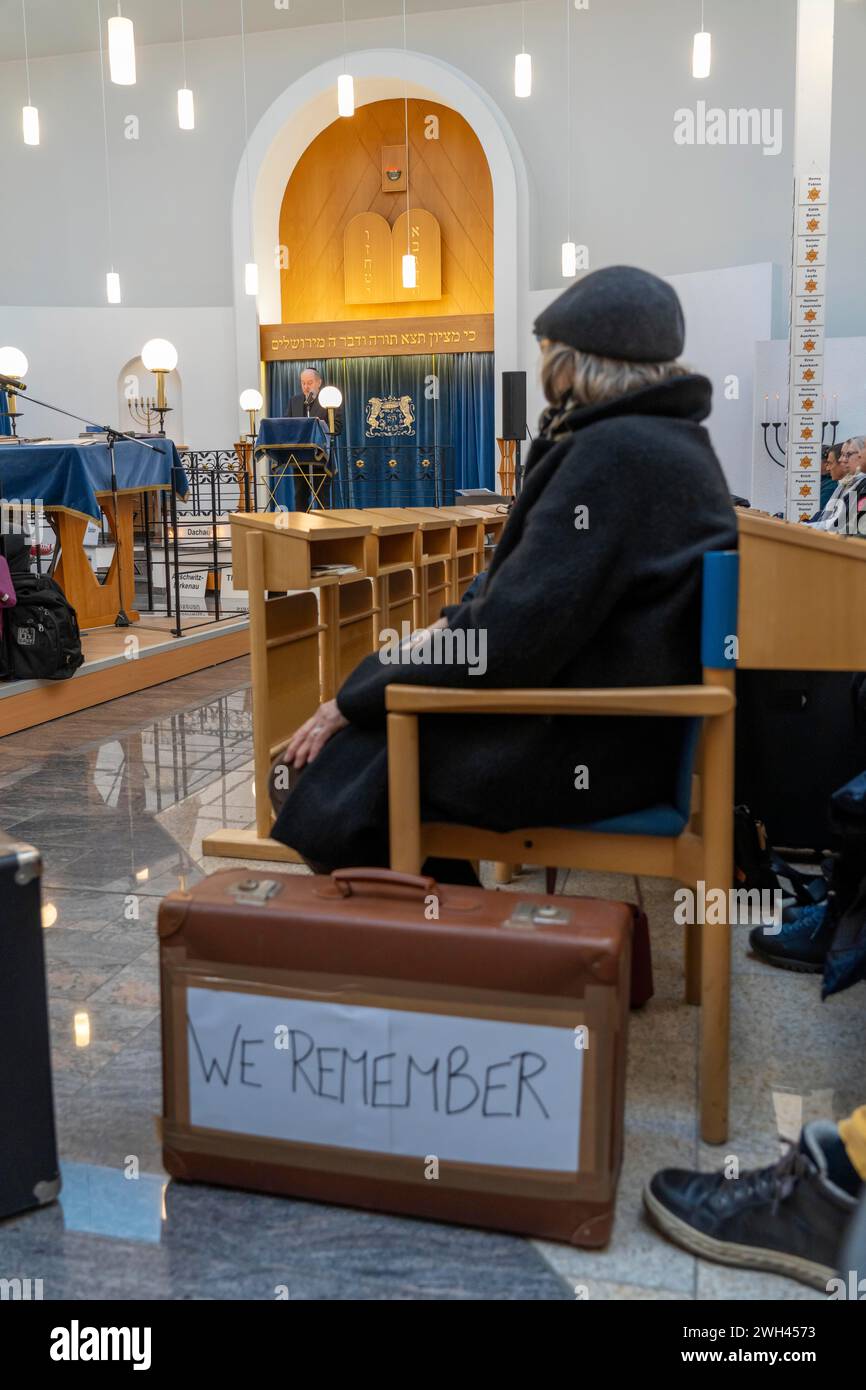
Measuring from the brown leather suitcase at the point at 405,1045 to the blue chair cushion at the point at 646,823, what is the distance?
0.81 feet

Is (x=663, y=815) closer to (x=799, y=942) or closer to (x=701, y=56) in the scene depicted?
(x=799, y=942)

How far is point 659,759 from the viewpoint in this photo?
1718 millimetres

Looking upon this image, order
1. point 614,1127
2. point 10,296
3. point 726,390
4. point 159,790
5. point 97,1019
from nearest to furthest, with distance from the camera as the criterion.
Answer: point 614,1127 < point 97,1019 < point 159,790 < point 726,390 < point 10,296

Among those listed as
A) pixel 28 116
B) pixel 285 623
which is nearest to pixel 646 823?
pixel 285 623

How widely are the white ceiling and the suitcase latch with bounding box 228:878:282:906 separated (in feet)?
42.5

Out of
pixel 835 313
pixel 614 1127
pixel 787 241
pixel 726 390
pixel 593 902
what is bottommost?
pixel 614 1127

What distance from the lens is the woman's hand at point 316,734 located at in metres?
1.83

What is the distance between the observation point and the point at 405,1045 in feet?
4.60

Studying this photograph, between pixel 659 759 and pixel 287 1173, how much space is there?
0.79 metres

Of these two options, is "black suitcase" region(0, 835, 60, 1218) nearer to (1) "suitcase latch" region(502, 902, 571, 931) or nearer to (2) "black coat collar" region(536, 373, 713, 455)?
(1) "suitcase latch" region(502, 902, 571, 931)

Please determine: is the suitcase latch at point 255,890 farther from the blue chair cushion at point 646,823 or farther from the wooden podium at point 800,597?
the wooden podium at point 800,597

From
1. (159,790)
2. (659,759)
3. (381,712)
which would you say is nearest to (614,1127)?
(659,759)

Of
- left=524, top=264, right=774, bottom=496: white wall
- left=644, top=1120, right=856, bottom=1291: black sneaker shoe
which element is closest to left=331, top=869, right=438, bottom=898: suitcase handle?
left=644, top=1120, right=856, bottom=1291: black sneaker shoe

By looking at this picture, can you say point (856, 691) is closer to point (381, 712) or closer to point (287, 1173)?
point (381, 712)
